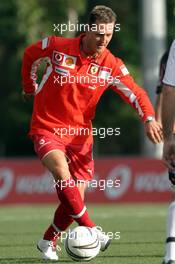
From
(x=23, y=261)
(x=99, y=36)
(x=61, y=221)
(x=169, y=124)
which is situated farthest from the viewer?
(x=61, y=221)

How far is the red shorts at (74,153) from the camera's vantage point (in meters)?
10.1

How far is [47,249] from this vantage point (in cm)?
1041

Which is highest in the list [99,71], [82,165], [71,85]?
[99,71]

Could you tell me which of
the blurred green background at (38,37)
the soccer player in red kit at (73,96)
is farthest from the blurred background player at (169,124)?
the blurred green background at (38,37)

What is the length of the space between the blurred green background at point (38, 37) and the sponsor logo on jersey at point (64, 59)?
97.6 ft

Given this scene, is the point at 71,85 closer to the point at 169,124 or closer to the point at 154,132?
the point at 154,132

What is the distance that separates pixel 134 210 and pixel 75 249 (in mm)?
10793

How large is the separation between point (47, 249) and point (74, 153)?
3.04 feet

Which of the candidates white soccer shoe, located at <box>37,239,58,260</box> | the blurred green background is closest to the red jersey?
white soccer shoe, located at <box>37,239,58,260</box>

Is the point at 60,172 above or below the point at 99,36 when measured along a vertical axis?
below

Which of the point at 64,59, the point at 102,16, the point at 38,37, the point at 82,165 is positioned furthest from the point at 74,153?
the point at 38,37

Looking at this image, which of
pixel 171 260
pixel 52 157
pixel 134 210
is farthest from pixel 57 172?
pixel 134 210

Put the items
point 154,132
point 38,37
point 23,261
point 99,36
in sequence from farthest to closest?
point 38,37
point 23,261
point 99,36
point 154,132

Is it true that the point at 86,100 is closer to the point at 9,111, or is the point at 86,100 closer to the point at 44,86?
the point at 44,86
